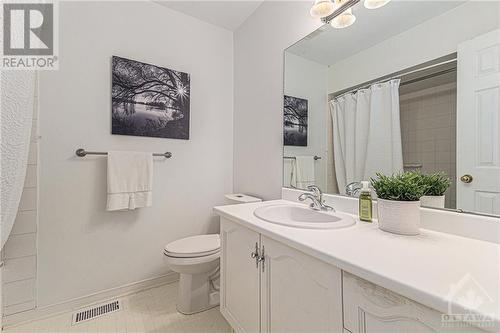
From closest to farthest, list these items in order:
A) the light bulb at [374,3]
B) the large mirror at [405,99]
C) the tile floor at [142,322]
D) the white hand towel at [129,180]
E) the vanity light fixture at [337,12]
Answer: the large mirror at [405,99] → the light bulb at [374,3] → the vanity light fixture at [337,12] → the tile floor at [142,322] → the white hand towel at [129,180]

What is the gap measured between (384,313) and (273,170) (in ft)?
3.92

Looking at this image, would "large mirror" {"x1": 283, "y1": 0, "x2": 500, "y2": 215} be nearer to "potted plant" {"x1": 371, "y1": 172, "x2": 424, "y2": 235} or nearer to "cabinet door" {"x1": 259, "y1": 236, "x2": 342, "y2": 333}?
"potted plant" {"x1": 371, "y1": 172, "x2": 424, "y2": 235}

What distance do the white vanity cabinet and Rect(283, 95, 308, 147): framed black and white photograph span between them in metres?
0.72

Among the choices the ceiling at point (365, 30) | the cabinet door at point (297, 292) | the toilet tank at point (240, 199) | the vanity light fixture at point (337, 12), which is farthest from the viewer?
the toilet tank at point (240, 199)

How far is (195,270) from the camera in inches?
54.7

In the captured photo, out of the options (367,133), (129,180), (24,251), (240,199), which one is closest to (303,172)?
(367,133)

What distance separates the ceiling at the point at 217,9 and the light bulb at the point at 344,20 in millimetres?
851

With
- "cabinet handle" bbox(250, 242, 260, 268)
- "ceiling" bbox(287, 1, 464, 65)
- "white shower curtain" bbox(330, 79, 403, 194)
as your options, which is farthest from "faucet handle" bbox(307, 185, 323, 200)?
"ceiling" bbox(287, 1, 464, 65)

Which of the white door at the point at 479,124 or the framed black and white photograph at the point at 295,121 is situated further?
the framed black and white photograph at the point at 295,121

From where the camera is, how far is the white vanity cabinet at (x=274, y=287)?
661 millimetres

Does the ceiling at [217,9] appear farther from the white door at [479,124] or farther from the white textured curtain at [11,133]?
the white door at [479,124]

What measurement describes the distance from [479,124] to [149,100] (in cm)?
186

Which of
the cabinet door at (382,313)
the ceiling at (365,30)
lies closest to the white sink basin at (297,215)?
the cabinet door at (382,313)

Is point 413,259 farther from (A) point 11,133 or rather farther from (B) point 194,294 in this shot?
(A) point 11,133
